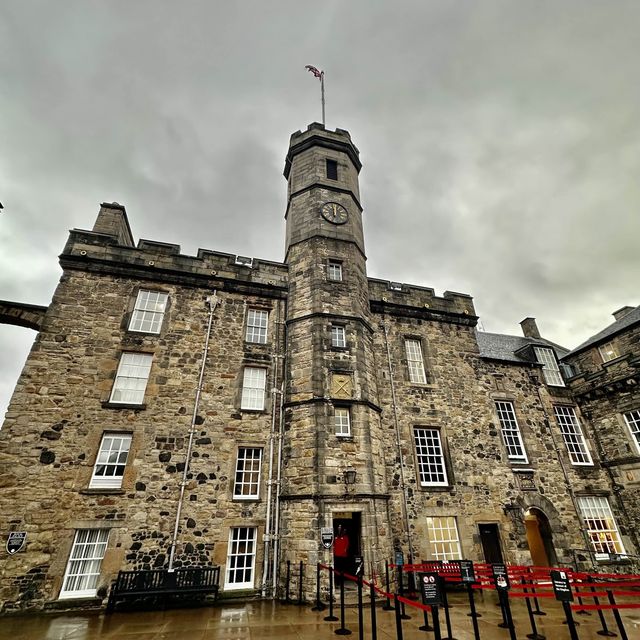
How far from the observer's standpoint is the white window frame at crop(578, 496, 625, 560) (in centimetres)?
1382

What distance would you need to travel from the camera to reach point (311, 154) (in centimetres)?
1727

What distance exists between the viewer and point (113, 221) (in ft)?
47.5

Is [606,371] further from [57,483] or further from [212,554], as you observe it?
[57,483]

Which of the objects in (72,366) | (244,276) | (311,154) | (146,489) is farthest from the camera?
(311,154)

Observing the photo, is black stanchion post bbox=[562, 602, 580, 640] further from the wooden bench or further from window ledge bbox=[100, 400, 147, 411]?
window ledge bbox=[100, 400, 147, 411]

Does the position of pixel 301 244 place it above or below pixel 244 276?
above

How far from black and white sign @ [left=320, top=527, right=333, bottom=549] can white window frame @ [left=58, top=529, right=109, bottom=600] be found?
6.10 metres

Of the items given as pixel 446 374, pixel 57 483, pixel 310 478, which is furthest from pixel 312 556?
pixel 446 374

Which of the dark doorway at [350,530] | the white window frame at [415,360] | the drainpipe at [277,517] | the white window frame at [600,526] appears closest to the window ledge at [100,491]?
the drainpipe at [277,517]

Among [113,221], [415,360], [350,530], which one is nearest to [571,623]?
[350,530]

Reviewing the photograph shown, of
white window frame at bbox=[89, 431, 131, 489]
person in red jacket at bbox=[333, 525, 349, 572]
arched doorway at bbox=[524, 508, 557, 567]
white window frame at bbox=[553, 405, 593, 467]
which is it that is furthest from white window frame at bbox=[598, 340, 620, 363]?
white window frame at bbox=[89, 431, 131, 489]

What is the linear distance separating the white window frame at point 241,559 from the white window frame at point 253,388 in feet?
12.5

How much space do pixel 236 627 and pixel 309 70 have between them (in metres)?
22.9

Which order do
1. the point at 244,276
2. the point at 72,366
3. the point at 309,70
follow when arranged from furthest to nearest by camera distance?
1. the point at 309,70
2. the point at 244,276
3. the point at 72,366
